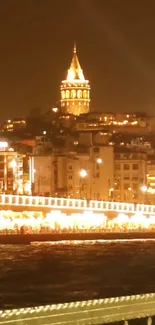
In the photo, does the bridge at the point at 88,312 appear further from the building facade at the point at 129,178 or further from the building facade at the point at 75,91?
the building facade at the point at 75,91

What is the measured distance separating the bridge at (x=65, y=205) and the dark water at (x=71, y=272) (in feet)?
14.6

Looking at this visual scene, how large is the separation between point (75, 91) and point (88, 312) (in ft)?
235

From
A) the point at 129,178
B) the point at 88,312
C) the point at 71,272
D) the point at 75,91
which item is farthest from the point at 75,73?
the point at 88,312

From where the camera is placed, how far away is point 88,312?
3.51 m

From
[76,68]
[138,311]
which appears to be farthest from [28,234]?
[76,68]

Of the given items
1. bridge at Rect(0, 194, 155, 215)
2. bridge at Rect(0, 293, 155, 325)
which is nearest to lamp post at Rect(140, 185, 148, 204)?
bridge at Rect(0, 194, 155, 215)

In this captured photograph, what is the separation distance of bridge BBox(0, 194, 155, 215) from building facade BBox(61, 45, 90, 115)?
126ft

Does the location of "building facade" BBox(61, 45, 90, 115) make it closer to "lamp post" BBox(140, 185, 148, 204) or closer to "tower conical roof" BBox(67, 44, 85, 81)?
"tower conical roof" BBox(67, 44, 85, 81)

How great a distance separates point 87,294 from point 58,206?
713 inches

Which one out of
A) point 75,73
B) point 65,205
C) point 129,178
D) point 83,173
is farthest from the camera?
point 75,73

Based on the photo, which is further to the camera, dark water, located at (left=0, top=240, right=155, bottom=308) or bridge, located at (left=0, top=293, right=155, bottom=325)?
dark water, located at (left=0, top=240, right=155, bottom=308)

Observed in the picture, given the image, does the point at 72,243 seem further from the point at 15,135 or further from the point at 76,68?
the point at 76,68

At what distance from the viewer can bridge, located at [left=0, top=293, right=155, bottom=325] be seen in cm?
337

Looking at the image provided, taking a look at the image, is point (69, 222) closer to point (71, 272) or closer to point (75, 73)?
point (71, 272)
